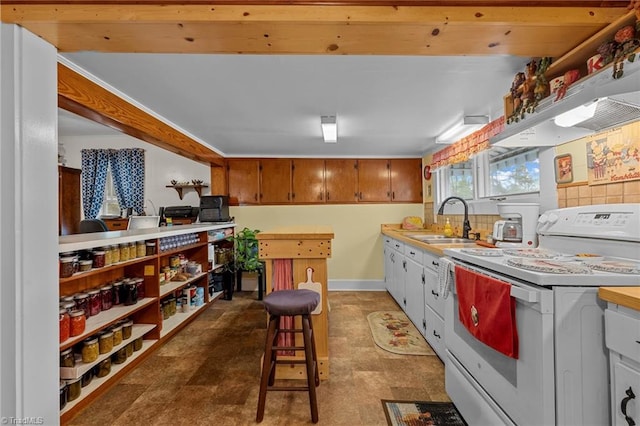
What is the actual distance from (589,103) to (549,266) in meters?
0.69

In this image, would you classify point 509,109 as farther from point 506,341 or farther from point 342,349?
point 342,349

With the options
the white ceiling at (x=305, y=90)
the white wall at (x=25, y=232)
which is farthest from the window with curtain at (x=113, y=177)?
the white wall at (x=25, y=232)

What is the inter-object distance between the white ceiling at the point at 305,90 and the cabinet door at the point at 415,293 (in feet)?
4.94

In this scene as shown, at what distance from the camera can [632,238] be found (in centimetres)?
127

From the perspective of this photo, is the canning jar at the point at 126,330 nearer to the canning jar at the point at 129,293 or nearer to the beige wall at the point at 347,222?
the canning jar at the point at 129,293

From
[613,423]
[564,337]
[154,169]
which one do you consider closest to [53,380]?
[564,337]

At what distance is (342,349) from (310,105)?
2179 millimetres

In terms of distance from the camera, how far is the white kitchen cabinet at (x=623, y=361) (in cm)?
89

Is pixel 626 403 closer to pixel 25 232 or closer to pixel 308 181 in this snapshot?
pixel 25 232

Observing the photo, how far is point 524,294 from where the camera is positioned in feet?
3.61

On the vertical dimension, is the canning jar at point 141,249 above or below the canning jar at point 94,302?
above

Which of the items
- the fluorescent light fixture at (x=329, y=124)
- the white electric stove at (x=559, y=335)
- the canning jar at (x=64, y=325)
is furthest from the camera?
the fluorescent light fixture at (x=329, y=124)

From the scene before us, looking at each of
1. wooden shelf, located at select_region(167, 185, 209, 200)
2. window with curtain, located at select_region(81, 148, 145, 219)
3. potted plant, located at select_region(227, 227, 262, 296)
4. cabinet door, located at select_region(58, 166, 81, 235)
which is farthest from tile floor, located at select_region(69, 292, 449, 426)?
window with curtain, located at select_region(81, 148, 145, 219)

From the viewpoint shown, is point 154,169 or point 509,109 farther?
point 154,169
